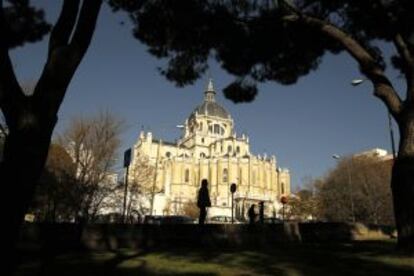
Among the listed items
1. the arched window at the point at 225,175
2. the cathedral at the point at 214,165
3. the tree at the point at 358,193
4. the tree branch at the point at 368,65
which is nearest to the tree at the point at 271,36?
the tree branch at the point at 368,65

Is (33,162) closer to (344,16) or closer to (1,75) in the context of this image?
(1,75)

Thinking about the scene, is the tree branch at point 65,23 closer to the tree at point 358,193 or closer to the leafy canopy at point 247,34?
the leafy canopy at point 247,34

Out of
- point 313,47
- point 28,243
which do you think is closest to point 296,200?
point 313,47

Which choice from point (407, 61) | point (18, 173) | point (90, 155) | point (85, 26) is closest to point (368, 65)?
point (407, 61)

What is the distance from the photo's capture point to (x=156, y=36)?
34.7 feet

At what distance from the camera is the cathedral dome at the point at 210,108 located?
320 ft

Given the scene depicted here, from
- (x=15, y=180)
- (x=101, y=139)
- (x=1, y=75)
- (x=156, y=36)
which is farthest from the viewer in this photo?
(x=101, y=139)

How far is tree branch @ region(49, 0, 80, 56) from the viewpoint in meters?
5.59

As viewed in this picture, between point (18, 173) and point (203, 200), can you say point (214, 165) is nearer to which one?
point (203, 200)

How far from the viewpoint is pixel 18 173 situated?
177 inches

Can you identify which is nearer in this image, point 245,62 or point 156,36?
point 156,36

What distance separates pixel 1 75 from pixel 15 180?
52.3 inches

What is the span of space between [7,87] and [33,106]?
1.31 ft

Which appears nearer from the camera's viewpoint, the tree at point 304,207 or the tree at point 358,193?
the tree at point 358,193
